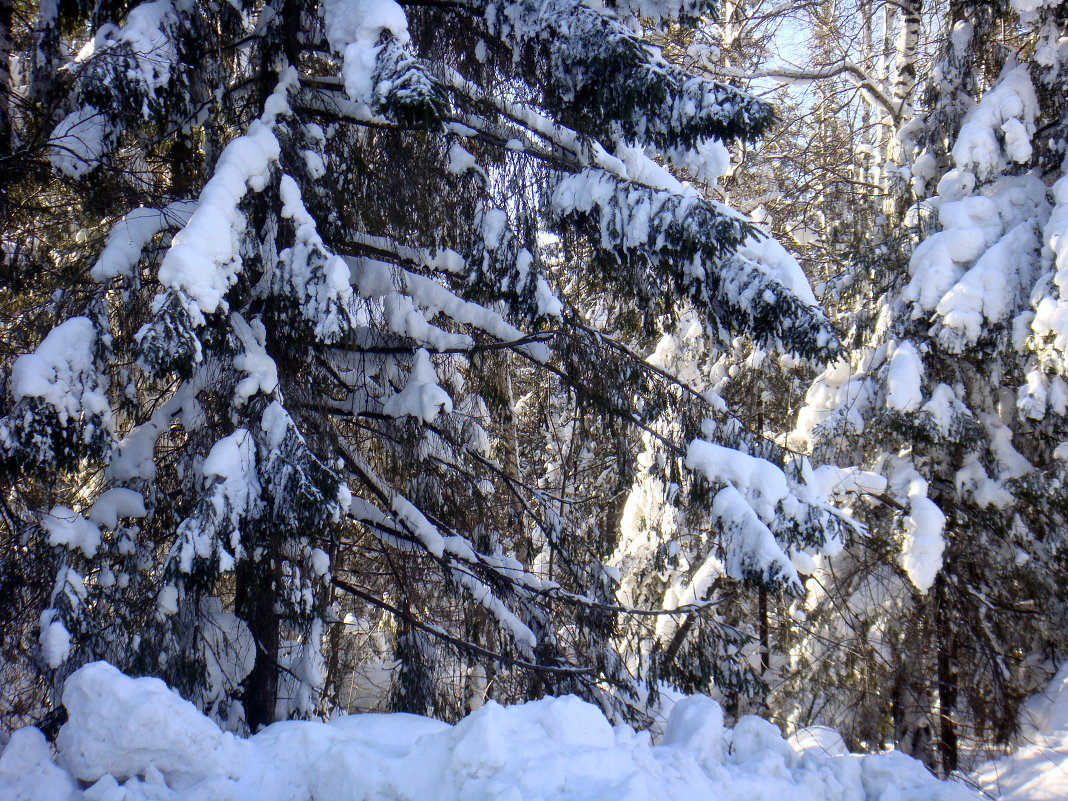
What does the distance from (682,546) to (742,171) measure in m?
5.58

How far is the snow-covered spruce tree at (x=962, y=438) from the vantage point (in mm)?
6715

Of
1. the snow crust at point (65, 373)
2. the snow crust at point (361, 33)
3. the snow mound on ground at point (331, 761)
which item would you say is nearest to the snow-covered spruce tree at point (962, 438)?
the snow mound on ground at point (331, 761)

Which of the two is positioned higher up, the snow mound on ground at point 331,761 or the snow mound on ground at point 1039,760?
the snow mound on ground at point 331,761

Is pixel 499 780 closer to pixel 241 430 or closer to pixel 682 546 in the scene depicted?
pixel 241 430

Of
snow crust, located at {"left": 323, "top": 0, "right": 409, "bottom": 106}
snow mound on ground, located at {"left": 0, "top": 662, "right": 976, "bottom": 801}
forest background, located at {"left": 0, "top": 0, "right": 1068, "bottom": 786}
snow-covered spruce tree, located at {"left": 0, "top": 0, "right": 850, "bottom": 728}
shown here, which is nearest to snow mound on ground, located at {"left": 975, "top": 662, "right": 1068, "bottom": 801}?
forest background, located at {"left": 0, "top": 0, "right": 1068, "bottom": 786}

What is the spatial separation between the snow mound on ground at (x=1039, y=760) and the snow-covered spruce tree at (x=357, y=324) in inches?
117

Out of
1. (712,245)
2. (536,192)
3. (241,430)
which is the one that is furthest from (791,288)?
(241,430)

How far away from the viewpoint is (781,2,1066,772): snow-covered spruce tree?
22.0 ft

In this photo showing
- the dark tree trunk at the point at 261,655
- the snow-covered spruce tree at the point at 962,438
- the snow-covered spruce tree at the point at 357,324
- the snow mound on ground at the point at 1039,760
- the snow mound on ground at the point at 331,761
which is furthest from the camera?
the snow-covered spruce tree at the point at 962,438

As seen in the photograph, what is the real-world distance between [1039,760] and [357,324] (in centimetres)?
616

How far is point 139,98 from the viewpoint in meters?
3.84

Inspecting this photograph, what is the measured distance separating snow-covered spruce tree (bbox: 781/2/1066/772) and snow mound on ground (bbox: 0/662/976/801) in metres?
4.40

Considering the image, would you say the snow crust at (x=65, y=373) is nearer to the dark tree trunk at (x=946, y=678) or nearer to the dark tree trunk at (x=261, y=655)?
the dark tree trunk at (x=261, y=655)

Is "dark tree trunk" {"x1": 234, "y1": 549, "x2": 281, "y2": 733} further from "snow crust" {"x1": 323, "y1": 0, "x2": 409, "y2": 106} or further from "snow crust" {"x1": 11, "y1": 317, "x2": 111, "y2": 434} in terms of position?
"snow crust" {"x1": 323, "y1": 0, "x2": 409, "y2": 106}
